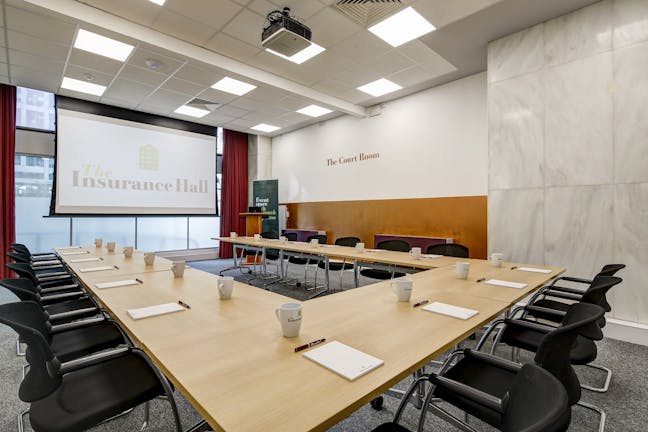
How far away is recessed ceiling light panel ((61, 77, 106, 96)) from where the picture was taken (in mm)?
5613

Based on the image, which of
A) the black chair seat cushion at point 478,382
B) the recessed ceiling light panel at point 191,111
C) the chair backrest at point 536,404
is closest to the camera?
the chair backrest at point 536,404

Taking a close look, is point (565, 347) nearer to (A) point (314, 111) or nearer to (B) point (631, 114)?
(B) point (631, 114)

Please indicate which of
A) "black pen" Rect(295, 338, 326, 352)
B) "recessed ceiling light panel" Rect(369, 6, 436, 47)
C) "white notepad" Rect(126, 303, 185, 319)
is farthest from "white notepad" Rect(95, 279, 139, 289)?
"recessed ceiling light panel" Rect(369, 6, 436, 47)

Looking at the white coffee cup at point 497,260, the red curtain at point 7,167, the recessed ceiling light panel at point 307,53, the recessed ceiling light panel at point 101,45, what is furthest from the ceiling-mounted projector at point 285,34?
the red curtain at point 7,167

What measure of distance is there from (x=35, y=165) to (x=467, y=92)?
27.5ft

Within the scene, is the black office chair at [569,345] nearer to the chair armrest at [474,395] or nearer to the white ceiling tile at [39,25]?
the chair armrest at [474,395]

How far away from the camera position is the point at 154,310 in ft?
5.65

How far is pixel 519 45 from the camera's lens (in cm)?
412

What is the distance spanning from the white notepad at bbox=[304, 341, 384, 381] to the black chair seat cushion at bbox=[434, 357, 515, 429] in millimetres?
453

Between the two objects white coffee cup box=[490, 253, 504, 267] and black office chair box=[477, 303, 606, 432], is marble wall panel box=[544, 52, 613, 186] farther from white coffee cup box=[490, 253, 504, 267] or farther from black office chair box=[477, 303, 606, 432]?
black office chair box=[477, 303, 606, 432]

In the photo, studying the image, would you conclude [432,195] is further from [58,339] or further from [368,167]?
[58,339]

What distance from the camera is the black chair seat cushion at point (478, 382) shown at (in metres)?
1.30

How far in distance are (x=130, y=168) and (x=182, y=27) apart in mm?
4237

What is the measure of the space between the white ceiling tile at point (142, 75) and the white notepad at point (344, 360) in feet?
18.4
